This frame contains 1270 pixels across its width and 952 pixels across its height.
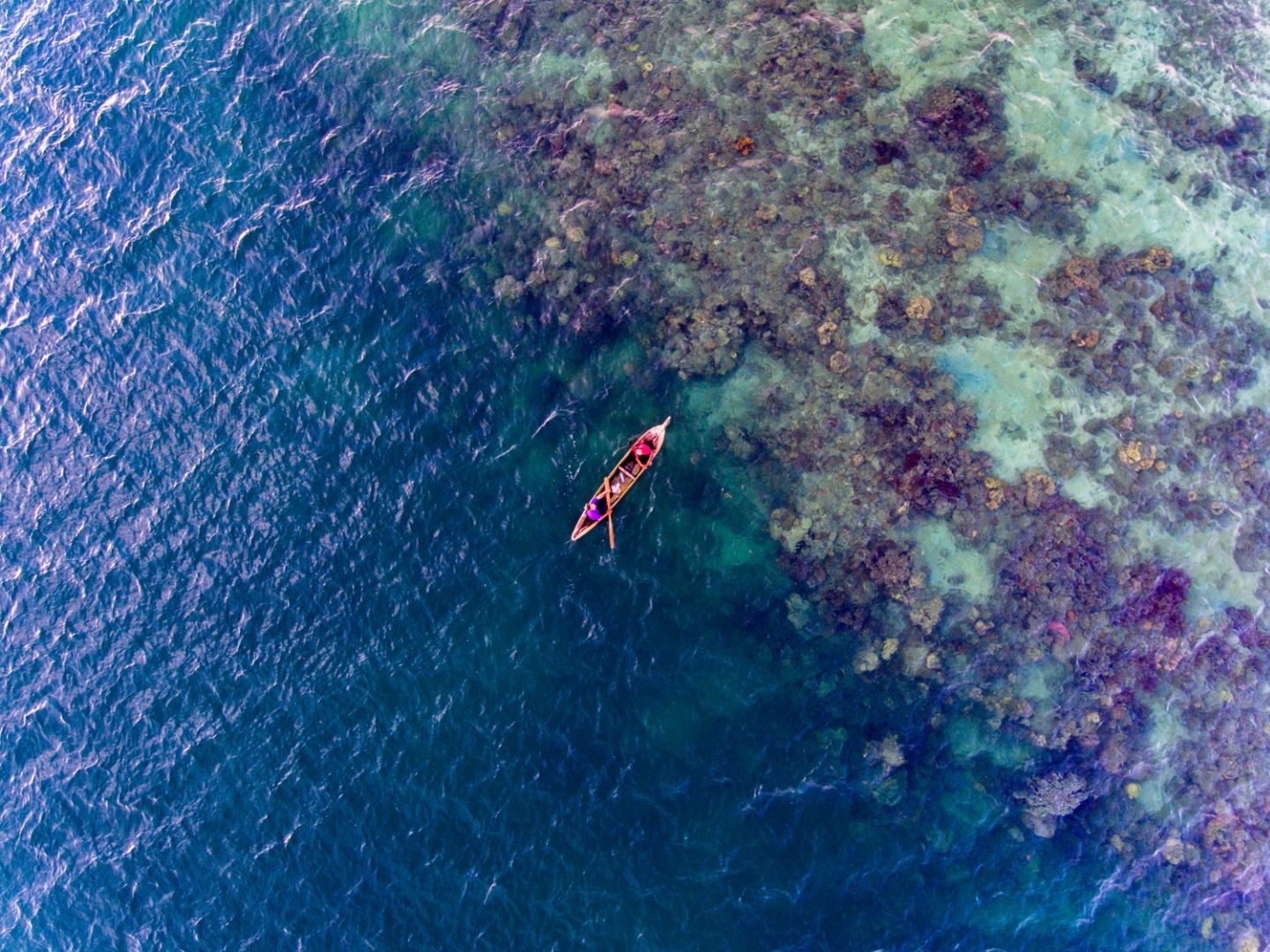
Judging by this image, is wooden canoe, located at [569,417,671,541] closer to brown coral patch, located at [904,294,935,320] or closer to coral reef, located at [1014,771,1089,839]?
brown coral patch, located at [904,294,935,320]

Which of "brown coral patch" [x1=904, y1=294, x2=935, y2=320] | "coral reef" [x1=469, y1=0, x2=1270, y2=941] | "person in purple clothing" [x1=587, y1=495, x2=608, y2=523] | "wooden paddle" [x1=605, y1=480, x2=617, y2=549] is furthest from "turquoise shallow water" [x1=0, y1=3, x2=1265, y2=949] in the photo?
"brown coral patch" [x1=904, y1=294, x2=935, y2=320]

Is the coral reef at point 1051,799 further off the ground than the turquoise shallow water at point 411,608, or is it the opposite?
the turquoise shallow water at point 411,608

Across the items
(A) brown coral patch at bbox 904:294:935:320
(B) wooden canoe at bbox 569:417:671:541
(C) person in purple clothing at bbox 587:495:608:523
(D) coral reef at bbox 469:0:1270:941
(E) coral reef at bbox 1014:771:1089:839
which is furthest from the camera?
(A) brown coral patch at bbox 904:294:935:320

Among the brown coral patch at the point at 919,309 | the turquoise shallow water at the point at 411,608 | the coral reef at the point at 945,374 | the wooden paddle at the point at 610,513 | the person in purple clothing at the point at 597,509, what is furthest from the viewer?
the brown coral patch at the point at 919,309

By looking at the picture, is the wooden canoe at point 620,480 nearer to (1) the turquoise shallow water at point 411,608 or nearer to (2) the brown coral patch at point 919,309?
(1) the turquoise shallow water at point 411,608

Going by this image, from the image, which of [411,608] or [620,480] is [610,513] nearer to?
[620,480]

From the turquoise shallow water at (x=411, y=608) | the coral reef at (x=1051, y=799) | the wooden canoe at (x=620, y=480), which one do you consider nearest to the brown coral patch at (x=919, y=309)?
the turquoise shallow water at (x=411, y=608)
